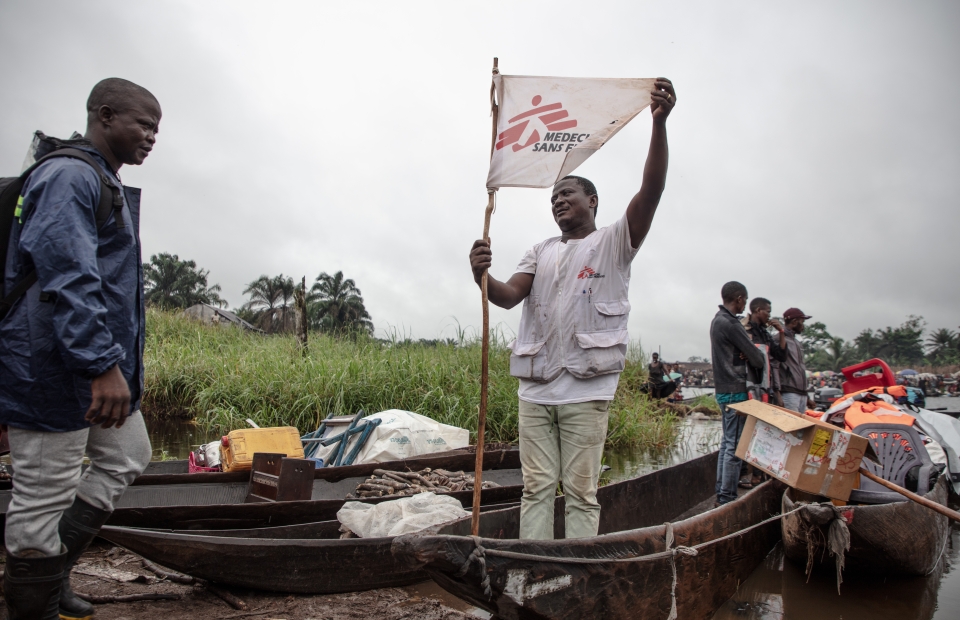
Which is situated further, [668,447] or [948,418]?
[668,447]

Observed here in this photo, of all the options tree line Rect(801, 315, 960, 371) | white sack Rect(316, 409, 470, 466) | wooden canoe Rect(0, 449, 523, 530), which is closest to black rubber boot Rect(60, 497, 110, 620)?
wooden canoe Rect(0, 449, 523, 530)

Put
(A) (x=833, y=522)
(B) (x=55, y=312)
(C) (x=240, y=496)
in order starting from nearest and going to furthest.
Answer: (B) (x=55, y=312) < (A) (x=833, y=522) < (C) (x=240, y=496)

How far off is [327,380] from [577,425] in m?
6.29

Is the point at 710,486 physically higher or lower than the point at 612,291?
lower

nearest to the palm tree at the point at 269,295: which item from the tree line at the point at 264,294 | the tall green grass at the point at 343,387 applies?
the tree line at the point at 264,294

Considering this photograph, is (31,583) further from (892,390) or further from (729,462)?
(892,390)

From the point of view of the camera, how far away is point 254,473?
4148 mm

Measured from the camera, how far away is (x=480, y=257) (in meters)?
2.62

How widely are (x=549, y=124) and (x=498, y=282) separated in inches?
30.3

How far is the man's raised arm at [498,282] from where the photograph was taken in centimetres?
262

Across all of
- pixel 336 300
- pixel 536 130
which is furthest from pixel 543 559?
pixel 336 300

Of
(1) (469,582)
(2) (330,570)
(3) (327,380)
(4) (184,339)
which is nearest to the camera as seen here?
(1) (469,582)

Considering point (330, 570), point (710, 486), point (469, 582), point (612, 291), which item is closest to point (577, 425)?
point (612, 291)

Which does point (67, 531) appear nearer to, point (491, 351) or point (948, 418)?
point (948, 418)
